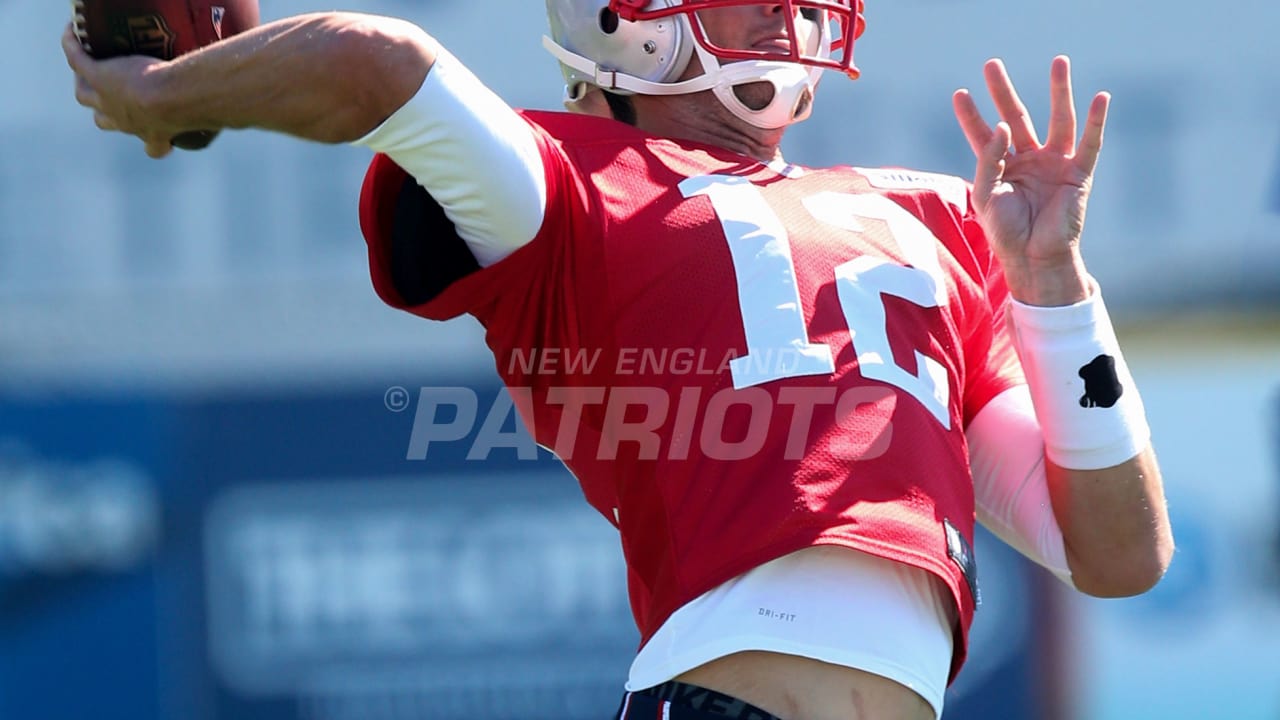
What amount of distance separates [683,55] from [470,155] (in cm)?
50

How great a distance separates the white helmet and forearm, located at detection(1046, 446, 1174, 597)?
530 mm

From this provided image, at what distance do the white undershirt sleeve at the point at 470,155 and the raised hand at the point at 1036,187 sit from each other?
508mm

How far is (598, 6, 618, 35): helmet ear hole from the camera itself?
1.94 meters

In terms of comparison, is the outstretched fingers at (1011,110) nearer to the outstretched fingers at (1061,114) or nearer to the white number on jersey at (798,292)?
the outstretched fingers at (1061,114)

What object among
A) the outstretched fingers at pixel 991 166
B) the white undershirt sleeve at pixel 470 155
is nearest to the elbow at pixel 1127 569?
the outstretched fingers at pixel 991 166

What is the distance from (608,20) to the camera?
195 cm

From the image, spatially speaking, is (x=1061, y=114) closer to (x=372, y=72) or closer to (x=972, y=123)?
(x=972, y=123)

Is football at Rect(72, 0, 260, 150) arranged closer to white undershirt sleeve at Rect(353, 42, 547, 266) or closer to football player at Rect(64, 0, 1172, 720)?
football player at Rect(64, 0, 1172, 720)

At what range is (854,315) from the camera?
167 cm

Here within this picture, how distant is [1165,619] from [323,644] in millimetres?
2039

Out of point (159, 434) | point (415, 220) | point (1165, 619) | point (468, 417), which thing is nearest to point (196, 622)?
point (159, 434)

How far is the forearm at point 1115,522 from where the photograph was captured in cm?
172

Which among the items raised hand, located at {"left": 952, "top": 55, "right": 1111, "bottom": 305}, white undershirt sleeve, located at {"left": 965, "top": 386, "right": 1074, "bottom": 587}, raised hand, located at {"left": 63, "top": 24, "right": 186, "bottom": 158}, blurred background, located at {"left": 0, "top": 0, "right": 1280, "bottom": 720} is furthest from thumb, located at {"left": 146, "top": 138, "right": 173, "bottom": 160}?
blurred background, located at {"left": 0, "top": 0, "right": 1280, "bottom": 720}

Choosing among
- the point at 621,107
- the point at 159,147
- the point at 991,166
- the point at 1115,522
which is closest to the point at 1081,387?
the point at 1115,522
